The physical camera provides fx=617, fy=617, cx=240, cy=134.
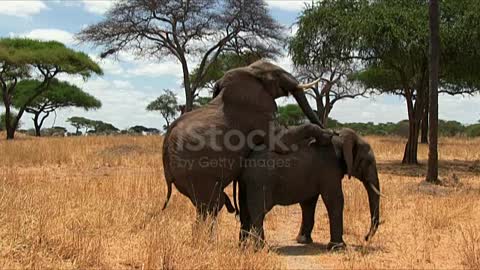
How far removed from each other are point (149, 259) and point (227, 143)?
1.97 metres

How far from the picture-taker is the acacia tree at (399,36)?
17.7 metres

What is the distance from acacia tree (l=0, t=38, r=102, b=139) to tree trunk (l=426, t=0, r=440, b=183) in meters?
26.8

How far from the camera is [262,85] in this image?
24.6ft

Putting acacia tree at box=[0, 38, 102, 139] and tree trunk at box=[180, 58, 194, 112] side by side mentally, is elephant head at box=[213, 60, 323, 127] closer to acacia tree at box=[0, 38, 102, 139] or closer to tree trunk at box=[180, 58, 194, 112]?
tree trunk at box=[180, 58, 194, 112]

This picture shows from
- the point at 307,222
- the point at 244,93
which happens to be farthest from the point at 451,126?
the point at 244,93

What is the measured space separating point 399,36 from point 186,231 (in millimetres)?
12210

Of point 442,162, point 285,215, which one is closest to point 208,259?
point 285,215

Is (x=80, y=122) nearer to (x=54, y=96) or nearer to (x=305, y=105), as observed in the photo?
(x=54, y=96)

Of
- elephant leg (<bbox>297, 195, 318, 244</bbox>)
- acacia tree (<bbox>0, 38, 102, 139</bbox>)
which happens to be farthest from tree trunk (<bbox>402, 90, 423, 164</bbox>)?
acacia tree (<bbox>0, 38, 102, 139</bbox>)

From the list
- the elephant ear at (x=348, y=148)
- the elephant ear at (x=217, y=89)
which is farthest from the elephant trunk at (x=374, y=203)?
the elephant ear at (x=217, y=89)

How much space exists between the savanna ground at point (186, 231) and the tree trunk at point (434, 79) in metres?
1.19

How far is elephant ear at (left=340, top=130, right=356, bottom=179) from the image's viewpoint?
734cm

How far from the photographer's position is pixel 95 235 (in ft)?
21.2

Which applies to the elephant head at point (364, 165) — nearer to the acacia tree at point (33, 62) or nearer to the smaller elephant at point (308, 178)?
the smaller elephant at point (308, 178)
